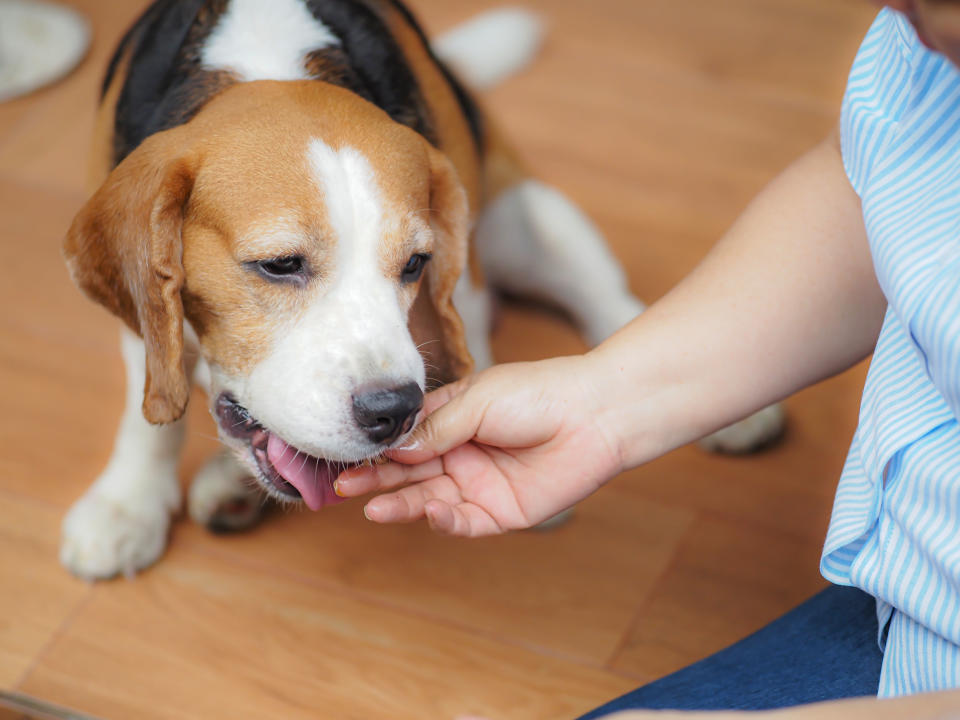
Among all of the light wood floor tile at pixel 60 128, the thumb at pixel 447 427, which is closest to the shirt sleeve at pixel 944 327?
the thumb at pixel 447 427

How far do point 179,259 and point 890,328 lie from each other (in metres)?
0.78

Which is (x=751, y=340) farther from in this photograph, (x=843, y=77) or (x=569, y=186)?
(x=843, y=77)

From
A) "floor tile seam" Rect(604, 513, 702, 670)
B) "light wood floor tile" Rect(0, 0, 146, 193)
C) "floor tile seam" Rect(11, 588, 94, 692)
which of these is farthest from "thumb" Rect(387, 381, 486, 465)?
"light wood floor tile" Rect(0, 0, 146, 193)

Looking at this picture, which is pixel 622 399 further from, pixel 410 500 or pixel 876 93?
pixel 876 93

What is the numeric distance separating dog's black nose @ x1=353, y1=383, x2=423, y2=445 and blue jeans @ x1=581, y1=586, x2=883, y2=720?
14.3 inches

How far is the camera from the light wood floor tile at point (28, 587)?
154 cm

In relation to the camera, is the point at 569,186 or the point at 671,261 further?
the point at 569,186

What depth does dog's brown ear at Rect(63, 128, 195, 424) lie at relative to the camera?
120 cm

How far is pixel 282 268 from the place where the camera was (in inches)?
46.6

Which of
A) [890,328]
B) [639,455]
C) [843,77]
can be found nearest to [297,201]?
[639,455]

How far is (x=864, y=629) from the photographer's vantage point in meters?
1.09

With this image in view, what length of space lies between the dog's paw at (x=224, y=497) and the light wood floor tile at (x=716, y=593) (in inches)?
24.4

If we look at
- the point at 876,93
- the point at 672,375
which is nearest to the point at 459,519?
the point at 672,375

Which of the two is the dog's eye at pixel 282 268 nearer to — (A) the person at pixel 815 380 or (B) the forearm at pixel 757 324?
(A) the person at pixel 815 380
